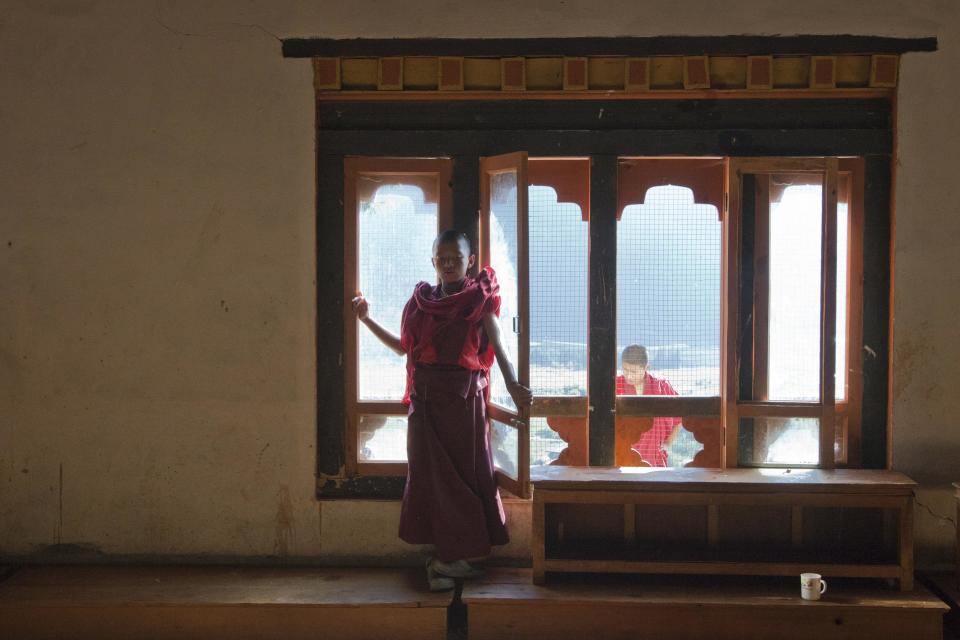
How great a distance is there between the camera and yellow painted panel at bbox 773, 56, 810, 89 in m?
3.52

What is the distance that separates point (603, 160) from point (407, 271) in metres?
0.98

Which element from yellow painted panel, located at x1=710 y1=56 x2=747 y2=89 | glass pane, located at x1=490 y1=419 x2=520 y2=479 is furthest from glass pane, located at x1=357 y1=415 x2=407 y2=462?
Result: yellow painted panel, located at x1=710 y1=56 x2=747 y2=89

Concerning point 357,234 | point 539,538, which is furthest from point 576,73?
point 539,538

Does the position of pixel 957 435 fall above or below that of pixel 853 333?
below

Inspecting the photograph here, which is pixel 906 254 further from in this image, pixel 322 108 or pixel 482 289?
pixel 322 108

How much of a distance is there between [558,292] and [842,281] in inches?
48.5

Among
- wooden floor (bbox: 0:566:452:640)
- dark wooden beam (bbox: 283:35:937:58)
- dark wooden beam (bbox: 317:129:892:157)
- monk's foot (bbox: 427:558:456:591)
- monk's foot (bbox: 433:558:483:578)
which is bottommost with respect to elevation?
wooden floor (bbox: 0:566:452:640)

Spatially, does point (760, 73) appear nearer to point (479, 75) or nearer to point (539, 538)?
point (479, 75)

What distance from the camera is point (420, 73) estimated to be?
359cm

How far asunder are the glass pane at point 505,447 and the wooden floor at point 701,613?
0.48 m

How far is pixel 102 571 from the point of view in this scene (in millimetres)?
3594

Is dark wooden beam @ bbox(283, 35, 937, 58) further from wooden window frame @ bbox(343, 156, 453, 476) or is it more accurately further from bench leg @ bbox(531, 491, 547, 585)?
bench leg @ bbox(531, 491, 547, 585)

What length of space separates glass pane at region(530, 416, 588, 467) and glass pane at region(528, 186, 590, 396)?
0.19 meters

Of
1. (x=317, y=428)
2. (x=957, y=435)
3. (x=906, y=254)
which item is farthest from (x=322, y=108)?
(x=957, y=435)
